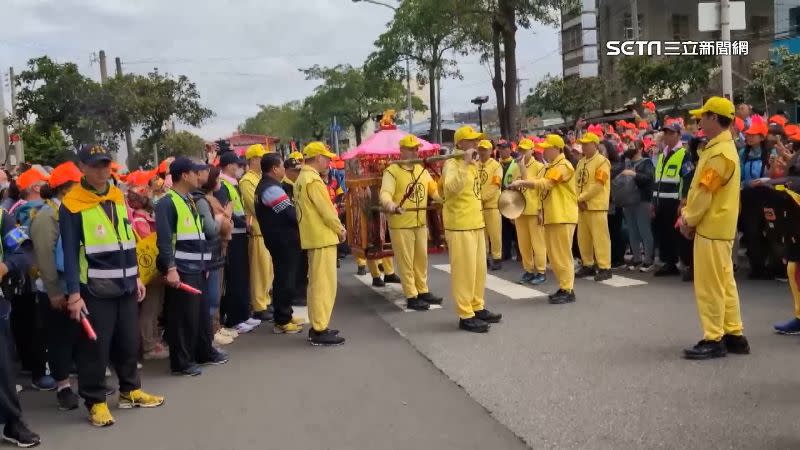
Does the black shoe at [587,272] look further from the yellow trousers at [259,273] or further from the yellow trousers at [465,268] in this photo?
the yellow trousers at [259,273]

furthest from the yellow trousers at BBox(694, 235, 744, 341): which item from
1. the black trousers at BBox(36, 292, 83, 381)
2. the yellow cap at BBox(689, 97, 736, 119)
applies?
the black trousers at BBox(36, 292, 83, 381)

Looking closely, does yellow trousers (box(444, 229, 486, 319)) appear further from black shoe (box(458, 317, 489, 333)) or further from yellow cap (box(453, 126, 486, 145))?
yellow cap (box(453, 126, 486, 145))

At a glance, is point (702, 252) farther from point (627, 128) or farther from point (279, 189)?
point (627, 128)

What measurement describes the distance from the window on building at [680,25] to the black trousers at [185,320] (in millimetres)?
40230

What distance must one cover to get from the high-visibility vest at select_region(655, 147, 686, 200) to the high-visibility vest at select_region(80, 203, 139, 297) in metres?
7.08

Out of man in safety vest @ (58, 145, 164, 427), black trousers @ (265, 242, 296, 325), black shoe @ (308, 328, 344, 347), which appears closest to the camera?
man in safety vest @ (58, 145, 164, 427)

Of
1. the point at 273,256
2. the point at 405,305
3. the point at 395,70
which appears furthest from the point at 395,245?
the point at 395,70

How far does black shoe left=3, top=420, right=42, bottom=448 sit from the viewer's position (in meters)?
5.02

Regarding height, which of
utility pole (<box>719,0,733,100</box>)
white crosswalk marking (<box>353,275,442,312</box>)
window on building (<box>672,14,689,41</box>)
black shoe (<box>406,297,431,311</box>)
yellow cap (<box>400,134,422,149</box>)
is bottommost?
white crosswalk marking (<box>353,275,442,312</box>)

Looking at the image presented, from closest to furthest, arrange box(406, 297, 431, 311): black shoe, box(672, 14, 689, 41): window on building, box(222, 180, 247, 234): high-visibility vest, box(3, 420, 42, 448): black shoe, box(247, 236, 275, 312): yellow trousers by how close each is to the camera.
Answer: box(3, 420, 42, 448): black shoe → box(222, 180, 247, 234): high-visibility vest → box(247, 236, 275, 312): yellow trousers → box(406, 297, 431, 311): black shoe → box(672, 14, 689, 41): window on building

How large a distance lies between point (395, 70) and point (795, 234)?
2880 centimetres

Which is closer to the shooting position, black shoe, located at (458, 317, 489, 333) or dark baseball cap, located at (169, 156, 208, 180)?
dark baseball cap, located at (169, 156, 208, 180)

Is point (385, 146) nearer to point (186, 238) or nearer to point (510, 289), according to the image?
point (510, 289)

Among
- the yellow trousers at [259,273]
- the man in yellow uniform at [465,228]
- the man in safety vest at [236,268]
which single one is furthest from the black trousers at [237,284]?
the man in yellow uniform at [465,228]
